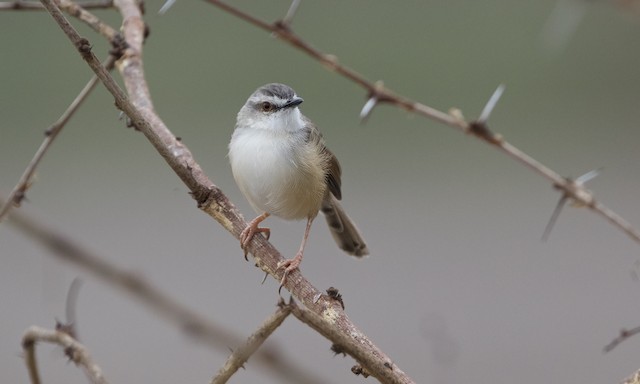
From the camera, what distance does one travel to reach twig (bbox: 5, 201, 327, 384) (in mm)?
1259

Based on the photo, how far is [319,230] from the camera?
33.2ft

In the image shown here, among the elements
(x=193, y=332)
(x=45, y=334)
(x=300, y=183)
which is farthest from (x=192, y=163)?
(x=193, y=332)

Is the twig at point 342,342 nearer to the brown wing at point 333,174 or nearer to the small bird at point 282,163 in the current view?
the small bird at point 282,163

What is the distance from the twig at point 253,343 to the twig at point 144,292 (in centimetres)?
10

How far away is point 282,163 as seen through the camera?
15.4 feet

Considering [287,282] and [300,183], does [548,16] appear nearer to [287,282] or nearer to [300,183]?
[300,183]

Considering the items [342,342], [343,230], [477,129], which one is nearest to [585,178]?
[477,129]

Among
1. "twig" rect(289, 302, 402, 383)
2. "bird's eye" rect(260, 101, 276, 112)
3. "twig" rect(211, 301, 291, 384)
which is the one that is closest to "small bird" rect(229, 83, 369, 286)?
"bird's eye" rect(260, 101, 276, 112)

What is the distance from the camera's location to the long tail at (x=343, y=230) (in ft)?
17.0

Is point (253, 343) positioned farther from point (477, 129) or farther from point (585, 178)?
point (585, 178)

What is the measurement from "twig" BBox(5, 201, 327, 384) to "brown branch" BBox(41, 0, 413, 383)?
7.0 inches

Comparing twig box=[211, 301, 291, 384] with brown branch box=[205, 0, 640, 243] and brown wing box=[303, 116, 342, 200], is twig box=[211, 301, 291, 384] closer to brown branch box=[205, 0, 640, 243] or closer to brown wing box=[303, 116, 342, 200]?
brown branch box=[205, 0, 640, 243]

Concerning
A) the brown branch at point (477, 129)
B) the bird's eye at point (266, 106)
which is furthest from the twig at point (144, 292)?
the bird's eye at point (266, 106)

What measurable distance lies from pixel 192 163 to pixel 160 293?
5.87 ft
